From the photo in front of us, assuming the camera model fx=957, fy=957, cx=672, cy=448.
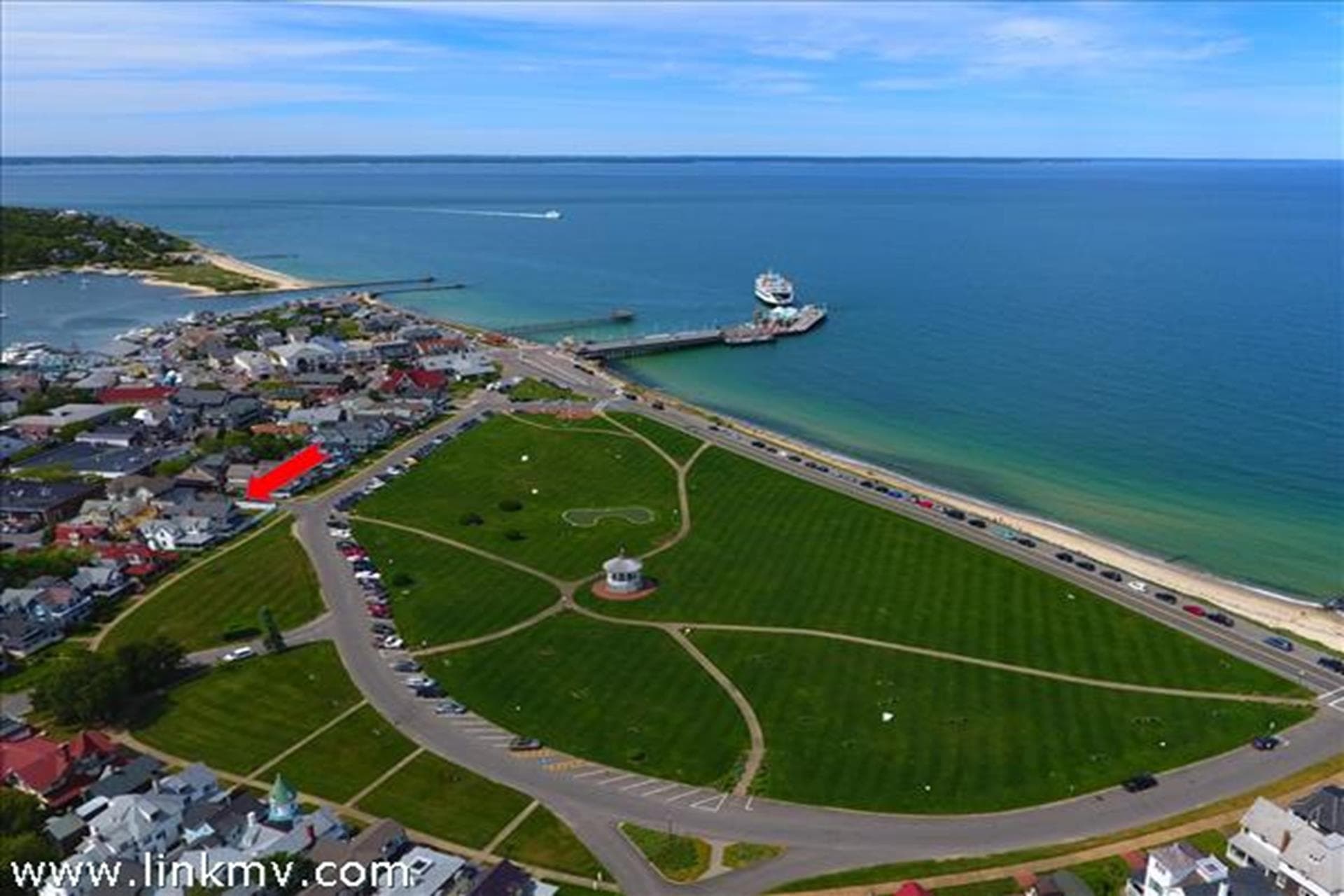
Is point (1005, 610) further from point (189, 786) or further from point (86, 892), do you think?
point (86, 892)

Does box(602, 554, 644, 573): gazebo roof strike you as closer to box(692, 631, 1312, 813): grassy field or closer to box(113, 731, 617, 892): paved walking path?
box(692, 631, 1312, 813): grassy field

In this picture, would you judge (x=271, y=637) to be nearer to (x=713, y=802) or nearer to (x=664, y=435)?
(x=713, y=802)

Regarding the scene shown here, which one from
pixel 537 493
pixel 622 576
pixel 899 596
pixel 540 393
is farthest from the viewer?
pixel 540 393

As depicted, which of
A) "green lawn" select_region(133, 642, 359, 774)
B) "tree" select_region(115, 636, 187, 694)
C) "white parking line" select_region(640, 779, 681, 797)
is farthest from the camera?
"tree" select_region(115, 636, 187, 694)

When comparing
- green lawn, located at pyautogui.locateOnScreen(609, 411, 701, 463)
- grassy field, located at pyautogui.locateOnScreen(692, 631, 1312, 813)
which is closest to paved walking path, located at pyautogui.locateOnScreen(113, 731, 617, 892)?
grassy field, located at pyautogui.locateOnScreen(692, 631, 1312, 813)

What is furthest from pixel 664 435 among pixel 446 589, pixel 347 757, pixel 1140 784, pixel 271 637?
pixel 1140 784

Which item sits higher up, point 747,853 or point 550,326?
point 550,326

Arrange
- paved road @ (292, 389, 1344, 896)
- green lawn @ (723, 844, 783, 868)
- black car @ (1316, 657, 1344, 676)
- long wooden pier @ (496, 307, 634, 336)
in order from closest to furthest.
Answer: green lawn @ (723, 844, 783, 868)
paved road @ (292, 389, 1344, 896)
black car @ (1316, 657, 1344, 676)
long wooden pier @ (496, 307, 634, 336)

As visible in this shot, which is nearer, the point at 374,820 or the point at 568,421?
the point at 374,820
